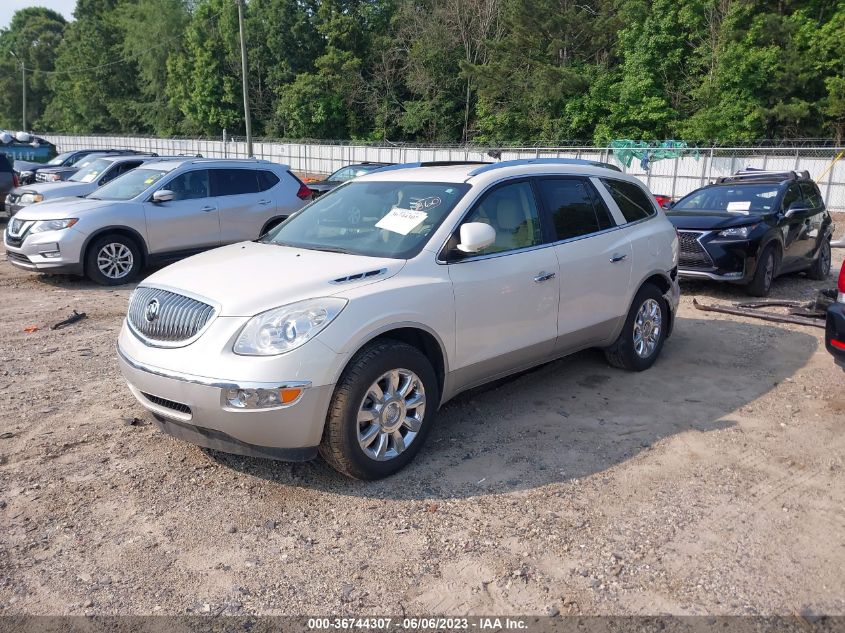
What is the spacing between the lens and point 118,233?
972 centimetres

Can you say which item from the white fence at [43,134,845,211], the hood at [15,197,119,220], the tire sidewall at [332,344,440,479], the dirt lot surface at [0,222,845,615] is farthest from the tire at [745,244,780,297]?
the white fence at [43,134,845,211]

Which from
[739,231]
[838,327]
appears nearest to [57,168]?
[739,231]

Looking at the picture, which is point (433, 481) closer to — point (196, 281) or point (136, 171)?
point (196, 281)

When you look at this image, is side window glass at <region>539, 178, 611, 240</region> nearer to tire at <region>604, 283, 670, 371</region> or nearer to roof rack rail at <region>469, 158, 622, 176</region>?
roof rack rail at <region>469, 158, 622, 176</region>

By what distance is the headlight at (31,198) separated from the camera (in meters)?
13.4

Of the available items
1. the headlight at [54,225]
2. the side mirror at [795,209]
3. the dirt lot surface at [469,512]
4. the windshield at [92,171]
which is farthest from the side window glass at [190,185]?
the side mirror at [795,209]

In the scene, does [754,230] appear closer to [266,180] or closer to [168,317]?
[266,180]

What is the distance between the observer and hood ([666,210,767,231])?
9.41 meters

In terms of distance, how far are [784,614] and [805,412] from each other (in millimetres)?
2806

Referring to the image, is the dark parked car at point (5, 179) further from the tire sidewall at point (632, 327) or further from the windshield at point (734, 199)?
the tire sidewall at point (632, 327)

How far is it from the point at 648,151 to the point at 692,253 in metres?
19.7

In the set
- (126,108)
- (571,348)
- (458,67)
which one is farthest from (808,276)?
(126,108)

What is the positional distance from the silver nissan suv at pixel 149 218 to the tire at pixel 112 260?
1 centimetres

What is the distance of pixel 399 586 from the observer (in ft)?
10.5
